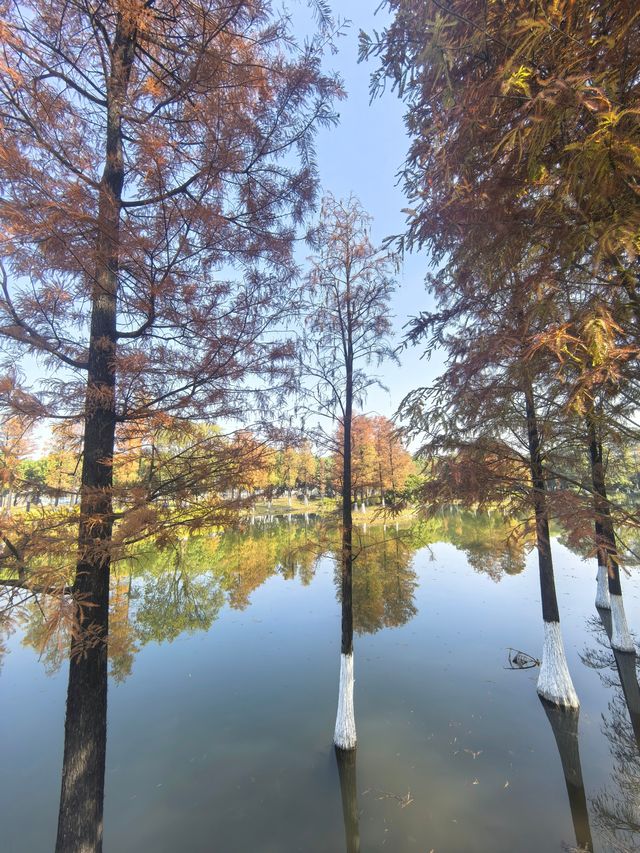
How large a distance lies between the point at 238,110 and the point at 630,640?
14737 millimetres

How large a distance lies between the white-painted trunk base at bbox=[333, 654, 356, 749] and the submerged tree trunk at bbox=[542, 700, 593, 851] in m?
3.36

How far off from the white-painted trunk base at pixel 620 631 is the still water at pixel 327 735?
1.98 ft

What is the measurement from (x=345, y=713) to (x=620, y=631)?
8764 millimetres

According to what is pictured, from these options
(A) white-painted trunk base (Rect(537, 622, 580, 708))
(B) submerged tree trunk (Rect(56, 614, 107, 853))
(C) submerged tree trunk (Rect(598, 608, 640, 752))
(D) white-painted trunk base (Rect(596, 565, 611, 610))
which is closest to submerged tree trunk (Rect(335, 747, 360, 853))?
(B) submerged tree trunk (Rect(56, 614, 107, 853))

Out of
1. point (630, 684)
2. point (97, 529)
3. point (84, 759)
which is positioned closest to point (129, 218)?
point (97, 529)

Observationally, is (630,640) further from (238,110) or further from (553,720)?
(238,110)

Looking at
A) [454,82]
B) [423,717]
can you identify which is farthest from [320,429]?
[423,717]

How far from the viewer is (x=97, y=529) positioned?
3066mm

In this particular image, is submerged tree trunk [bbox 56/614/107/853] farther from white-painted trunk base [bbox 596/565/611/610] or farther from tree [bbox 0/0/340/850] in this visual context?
white-painted trunk base [bbox 596/565/611/610]

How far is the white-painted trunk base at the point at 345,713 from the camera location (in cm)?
603

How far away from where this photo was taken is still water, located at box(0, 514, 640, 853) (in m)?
4.78

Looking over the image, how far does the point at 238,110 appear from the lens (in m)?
3.76

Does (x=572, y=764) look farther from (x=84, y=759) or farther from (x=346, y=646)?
(x=84, y=759)

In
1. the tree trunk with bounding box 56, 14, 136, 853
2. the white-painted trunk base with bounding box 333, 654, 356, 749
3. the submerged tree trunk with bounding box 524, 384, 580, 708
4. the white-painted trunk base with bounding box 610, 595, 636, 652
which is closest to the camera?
the tree trunk with bounding box 56, 14, 136, 853
